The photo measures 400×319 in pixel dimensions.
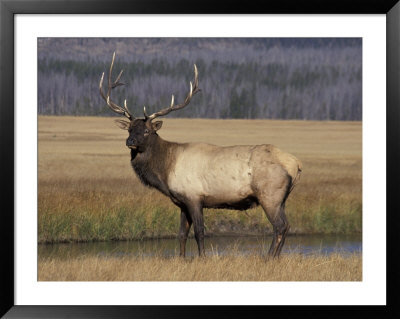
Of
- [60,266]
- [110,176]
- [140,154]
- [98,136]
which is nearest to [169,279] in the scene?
[60,266]

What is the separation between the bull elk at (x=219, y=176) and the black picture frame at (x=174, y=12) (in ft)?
8.40

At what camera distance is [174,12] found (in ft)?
36.2

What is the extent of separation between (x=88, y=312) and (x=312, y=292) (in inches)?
112

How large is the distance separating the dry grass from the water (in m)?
0.90

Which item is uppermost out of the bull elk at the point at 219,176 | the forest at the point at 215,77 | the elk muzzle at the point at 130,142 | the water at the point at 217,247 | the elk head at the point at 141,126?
the forest at the point at 215,77

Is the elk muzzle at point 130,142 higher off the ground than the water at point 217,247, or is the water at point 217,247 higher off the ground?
the elk muzzle at point 130,142

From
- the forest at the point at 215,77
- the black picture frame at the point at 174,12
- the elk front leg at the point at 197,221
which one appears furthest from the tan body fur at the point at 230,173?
the black picture frame at the point at 174,12

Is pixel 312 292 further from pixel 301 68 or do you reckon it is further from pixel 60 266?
pixel 301 68

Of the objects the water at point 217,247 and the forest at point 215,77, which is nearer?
the water at point 217,247

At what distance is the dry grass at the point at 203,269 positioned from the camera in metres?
11.9

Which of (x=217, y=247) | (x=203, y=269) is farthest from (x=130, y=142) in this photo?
(x=217, y=247)

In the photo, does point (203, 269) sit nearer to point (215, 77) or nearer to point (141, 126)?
point (141, 126)

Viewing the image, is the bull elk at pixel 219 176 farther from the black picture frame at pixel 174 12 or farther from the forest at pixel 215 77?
the black picture frame at pixel 174 12

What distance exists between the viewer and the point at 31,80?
1105cm
